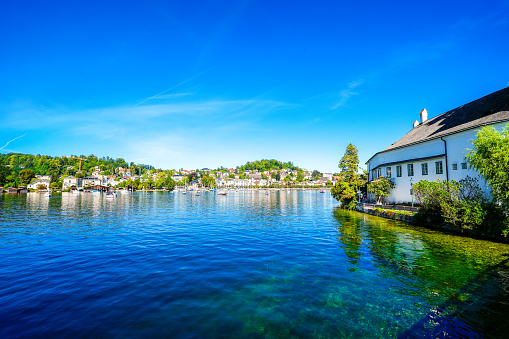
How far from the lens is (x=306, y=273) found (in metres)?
12.1

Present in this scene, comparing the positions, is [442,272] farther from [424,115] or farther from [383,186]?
[424,115]

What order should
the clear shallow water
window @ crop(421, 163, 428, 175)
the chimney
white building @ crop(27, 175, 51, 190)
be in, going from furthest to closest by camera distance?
1. white building @ crop(27, 175, 51, 190)
2. the chimney
3. window @ crop(421, 163, 428, 175)
4. the clear shallow water

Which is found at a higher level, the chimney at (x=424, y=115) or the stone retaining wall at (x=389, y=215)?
the chimney at (x=424, y=115)

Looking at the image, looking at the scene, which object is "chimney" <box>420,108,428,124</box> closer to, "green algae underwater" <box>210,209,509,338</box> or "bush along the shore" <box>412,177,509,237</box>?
"bush along the shore" <box>412,177,509,237</box>

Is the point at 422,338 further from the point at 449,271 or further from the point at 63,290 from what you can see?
the point at 63,290

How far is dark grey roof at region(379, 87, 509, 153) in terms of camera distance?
24875 millimetres

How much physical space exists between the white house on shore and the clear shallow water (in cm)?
1278

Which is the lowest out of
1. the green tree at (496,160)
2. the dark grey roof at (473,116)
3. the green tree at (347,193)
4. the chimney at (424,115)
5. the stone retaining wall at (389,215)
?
the stone retaining wall at (389,215)

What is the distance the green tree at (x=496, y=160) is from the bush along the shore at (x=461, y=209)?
1.13 m

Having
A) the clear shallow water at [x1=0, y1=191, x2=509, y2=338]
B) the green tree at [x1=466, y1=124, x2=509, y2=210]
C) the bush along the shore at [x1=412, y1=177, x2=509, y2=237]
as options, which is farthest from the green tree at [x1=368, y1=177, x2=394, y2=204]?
the clear shallow water at [x1=0, y1=191, x2=509, y2=338]

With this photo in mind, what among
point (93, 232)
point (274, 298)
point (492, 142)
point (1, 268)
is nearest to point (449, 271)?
point (274, 298)

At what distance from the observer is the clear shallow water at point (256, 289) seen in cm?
727

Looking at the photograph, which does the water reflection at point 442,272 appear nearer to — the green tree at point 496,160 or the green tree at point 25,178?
the green tree at point 496,160

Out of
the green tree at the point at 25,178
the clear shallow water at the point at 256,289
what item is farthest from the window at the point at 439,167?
the green tree at the point at 25,178
